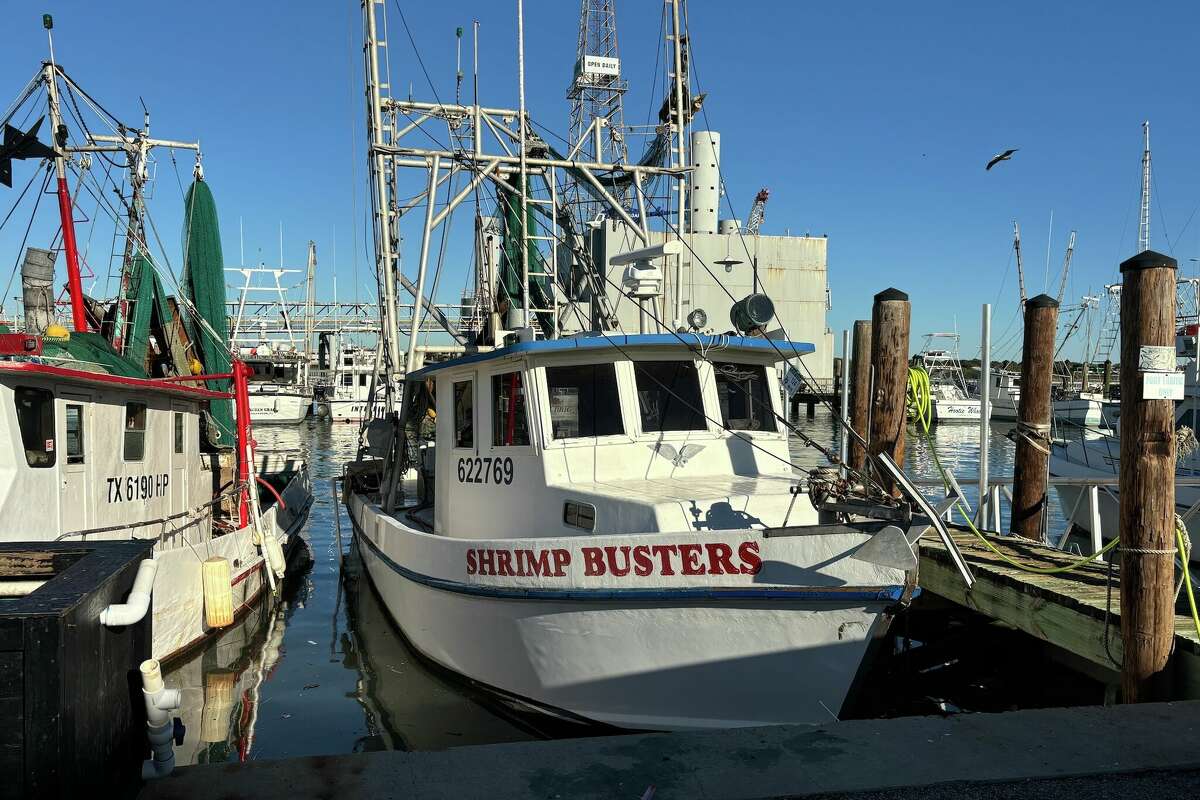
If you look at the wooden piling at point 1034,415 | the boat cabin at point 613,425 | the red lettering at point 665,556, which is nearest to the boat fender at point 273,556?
the boat cabin at point 613,425

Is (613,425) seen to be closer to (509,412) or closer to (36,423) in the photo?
(509,412)

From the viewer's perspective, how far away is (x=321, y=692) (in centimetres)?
907

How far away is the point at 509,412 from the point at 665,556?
8.20ft

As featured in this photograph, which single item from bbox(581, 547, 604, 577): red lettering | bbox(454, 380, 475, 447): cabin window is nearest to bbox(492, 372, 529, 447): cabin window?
bbox(454, 380, 475, 447): cabin window

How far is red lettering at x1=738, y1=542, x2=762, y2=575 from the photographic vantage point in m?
5.83

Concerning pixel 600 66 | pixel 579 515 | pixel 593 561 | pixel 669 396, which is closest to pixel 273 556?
pixel 579 515

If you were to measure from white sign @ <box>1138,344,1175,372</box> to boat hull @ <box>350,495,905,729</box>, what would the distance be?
2073 millimetres

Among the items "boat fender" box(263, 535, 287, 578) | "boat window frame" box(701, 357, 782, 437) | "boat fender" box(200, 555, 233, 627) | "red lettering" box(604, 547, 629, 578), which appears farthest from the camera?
"boat fender" box(263, 535, 287, 578)

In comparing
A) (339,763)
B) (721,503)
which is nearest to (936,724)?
(721,503)

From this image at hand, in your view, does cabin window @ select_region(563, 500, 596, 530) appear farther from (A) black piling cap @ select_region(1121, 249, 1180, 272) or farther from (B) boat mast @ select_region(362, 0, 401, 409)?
(B) boat mast @ select_region(362, 0, 401, 409)

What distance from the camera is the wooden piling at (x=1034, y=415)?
30.9 ft

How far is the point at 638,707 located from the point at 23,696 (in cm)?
469

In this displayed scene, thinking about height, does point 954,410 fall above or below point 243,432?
below

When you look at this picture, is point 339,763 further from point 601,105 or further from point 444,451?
point 601,105
